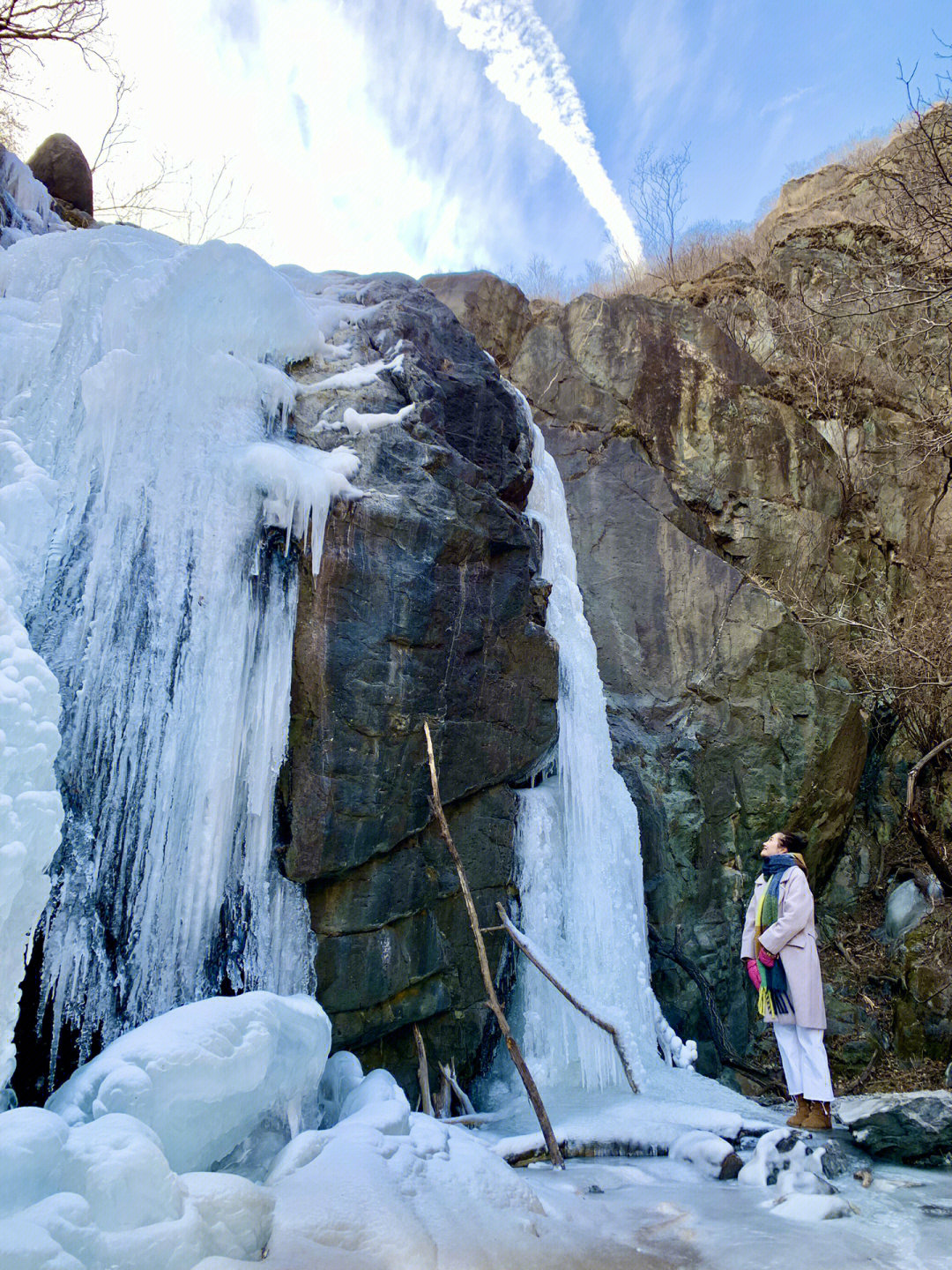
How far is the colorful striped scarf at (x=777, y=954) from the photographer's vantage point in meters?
4.83

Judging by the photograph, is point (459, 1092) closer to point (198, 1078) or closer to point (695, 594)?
point (198, 1078)

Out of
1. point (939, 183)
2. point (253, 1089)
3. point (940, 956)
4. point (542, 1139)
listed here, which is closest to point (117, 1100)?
point (253, 1089)

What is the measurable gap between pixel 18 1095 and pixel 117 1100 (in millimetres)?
1539

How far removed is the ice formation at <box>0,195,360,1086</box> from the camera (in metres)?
4.23

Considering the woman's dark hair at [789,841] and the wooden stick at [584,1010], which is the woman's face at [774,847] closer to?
the woman's dark hair at [789,841]

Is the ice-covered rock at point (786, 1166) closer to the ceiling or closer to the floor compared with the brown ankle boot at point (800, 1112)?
closer to the ceiling

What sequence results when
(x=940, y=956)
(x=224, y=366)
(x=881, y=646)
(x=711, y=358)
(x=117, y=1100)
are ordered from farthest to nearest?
(x=711, y=358)
(x=881, y=646)
(x=940, y=956)
(x=224, y=366)
(x=117, y=1100)

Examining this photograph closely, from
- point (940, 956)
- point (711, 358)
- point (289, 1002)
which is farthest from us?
point (711, 358)

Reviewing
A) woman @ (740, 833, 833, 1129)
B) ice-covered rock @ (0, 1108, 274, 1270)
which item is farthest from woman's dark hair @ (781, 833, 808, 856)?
ice-covered rock @ (0, 1108, 274, 1270)

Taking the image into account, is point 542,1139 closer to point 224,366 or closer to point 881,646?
point 224,366

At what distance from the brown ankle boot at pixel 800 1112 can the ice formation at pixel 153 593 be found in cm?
273

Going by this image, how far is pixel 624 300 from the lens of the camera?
386 inches

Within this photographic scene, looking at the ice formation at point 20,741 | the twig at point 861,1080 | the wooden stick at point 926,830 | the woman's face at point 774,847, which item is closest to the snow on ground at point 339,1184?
the ice formation at point 20,741

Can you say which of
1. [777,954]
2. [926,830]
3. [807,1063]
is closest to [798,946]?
[777,954]
